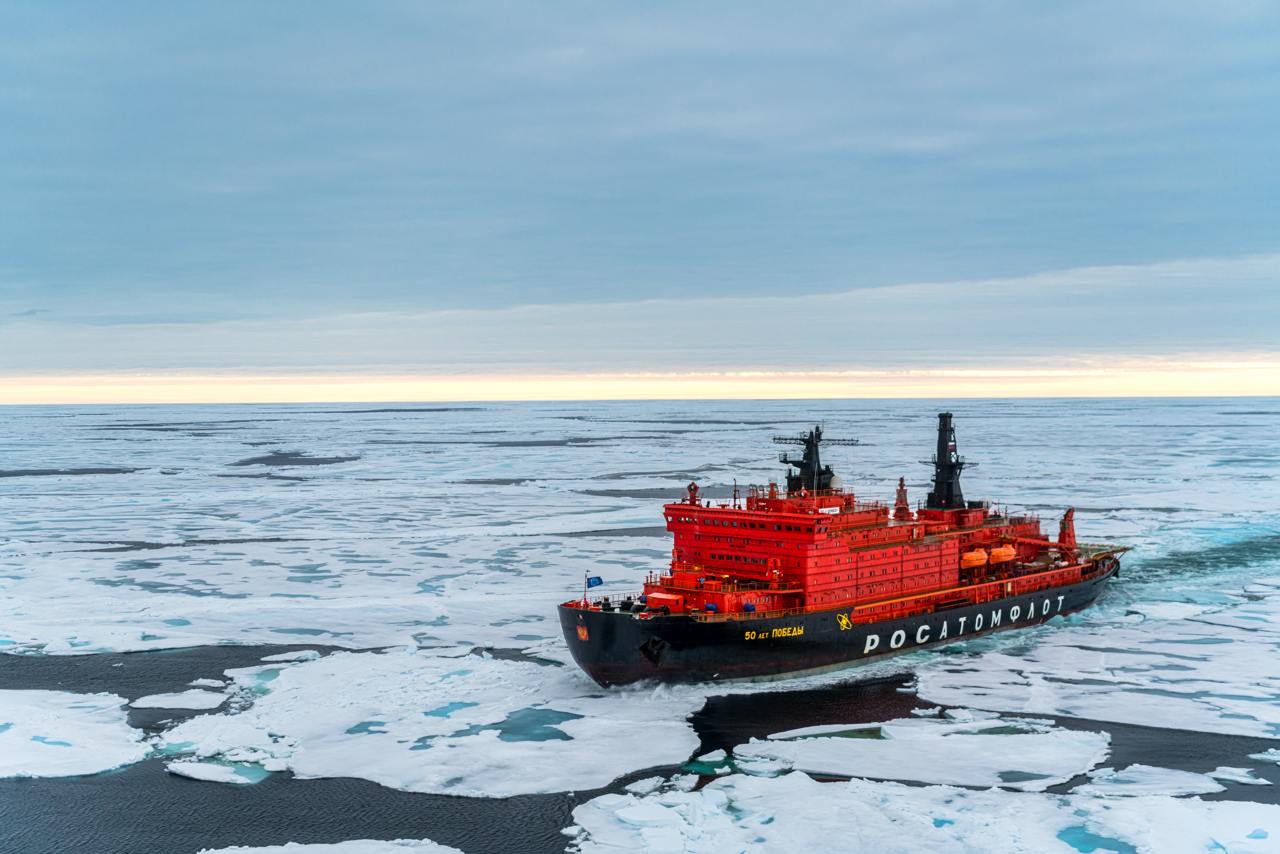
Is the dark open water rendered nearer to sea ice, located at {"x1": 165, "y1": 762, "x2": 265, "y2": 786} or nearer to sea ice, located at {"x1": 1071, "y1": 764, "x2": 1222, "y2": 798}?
sea ice, located at {"x1": 165, "y1": 762, "x2": 265, "y2": 786}

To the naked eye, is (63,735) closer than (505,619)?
Yes

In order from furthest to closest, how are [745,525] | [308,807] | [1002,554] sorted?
[1002,554] < [745,525] < [308,807]

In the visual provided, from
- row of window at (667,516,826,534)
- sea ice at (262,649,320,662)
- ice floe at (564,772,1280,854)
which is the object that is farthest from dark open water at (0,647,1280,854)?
row of window at (667,516,826,534)

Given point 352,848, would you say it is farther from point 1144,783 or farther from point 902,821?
point 1144,783

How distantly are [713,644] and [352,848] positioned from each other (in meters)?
12.6

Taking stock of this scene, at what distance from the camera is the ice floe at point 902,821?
20078 mm

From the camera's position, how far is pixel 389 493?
80.2m

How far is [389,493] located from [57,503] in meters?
20.8

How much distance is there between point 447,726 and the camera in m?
26.7

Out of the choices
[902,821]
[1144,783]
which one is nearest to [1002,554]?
[1144,783]

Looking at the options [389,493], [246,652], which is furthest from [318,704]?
[389,493]

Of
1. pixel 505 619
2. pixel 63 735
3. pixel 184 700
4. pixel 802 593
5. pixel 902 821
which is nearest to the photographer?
pixel 902 821

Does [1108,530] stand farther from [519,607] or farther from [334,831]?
[334,831]

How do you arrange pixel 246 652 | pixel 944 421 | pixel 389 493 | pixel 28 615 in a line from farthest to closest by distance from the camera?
pixel 389 493 < pixel 944 421 < pixel 28 615 < pixel 246 652
